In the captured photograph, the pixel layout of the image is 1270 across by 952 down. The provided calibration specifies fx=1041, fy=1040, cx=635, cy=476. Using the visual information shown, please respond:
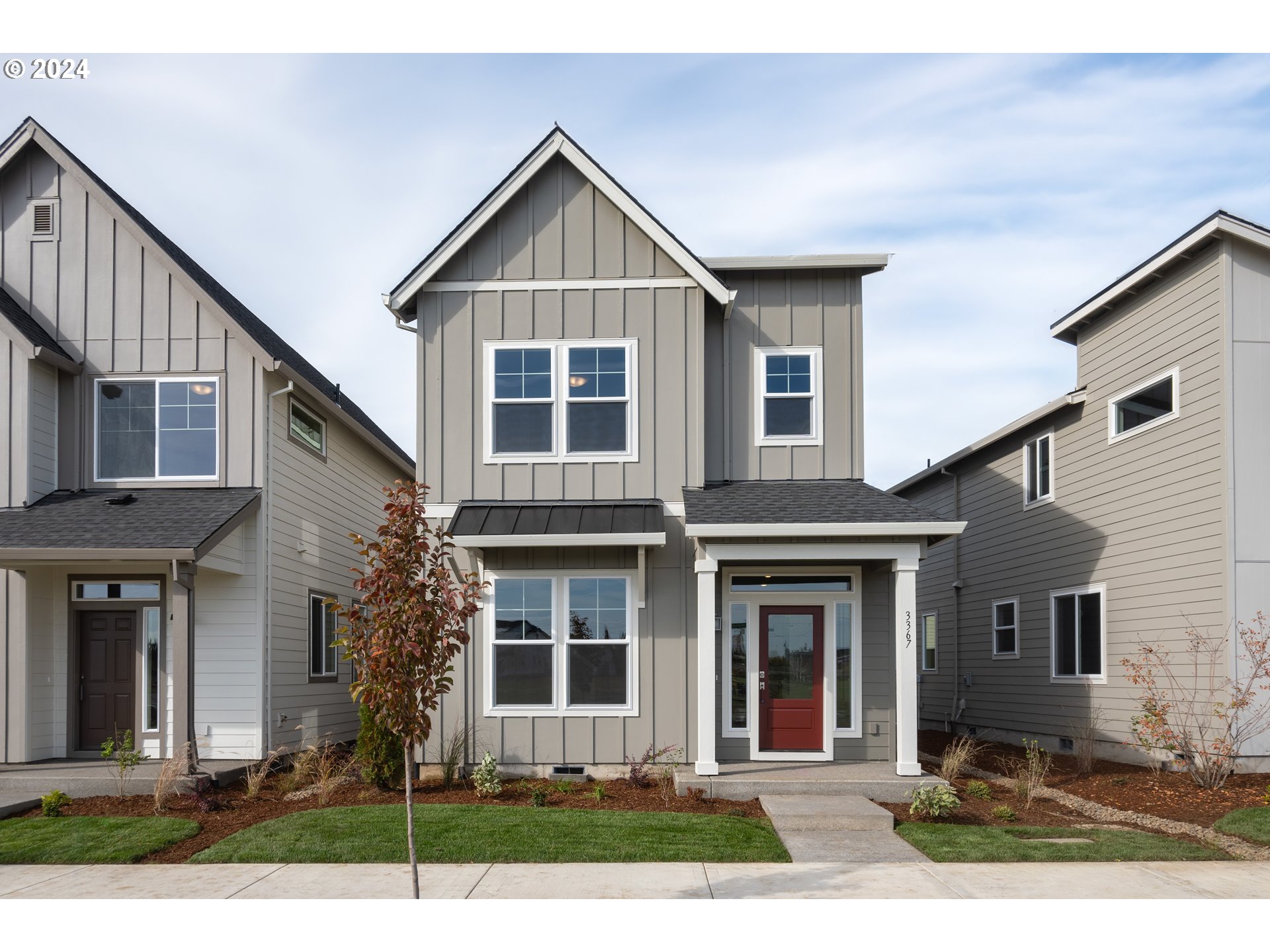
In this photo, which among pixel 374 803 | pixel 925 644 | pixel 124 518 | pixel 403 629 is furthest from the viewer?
pixel 925 644

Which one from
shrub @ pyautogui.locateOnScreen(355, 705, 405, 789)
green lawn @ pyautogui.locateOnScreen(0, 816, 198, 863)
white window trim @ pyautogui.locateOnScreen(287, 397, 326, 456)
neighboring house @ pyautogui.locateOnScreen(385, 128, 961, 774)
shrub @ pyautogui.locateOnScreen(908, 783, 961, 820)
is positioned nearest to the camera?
green lawn @ pyautogui.locateOnScreen(0, 816, 198, 863)

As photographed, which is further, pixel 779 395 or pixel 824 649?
pixel 779 395

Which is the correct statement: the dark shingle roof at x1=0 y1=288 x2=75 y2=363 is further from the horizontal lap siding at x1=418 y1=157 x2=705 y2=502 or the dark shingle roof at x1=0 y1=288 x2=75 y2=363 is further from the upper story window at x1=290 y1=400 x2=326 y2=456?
the horizontal lap siding at x1=418 y1=157 x2=705 y2=502

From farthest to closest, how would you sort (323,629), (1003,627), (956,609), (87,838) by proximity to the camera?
(956,609), (1003,627), (323,629), (87,838)

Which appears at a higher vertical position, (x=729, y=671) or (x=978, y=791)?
(x=729, y=671)

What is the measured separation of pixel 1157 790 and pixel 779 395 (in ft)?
22.7

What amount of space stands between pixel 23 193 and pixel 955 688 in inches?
730

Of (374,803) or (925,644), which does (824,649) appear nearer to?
(374,803)

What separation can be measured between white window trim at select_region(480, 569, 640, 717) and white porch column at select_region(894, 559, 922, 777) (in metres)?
3.33

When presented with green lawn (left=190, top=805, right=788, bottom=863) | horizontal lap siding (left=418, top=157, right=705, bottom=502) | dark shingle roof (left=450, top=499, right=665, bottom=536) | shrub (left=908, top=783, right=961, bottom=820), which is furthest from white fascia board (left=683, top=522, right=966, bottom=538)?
green lawn (left=190, top=805, right=788, bottom=863)

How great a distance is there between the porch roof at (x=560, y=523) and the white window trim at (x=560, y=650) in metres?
0.81

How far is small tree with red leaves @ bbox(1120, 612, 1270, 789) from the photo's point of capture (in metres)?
12.6

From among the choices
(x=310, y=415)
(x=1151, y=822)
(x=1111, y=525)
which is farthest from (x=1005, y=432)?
(x=310, y=415)

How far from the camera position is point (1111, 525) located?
52.3ft
